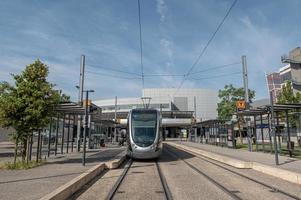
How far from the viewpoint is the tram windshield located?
17375mm

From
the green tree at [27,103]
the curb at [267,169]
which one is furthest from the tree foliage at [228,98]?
the green tree at [27,103]

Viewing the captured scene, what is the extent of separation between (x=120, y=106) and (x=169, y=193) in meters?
102

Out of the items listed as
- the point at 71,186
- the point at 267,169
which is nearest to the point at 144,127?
the point at 267,169

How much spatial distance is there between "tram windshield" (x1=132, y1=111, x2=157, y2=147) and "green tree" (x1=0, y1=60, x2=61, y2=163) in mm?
5193

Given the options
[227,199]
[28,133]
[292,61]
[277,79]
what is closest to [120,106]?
[277,79]

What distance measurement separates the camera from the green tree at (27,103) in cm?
1321

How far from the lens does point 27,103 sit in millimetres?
13391

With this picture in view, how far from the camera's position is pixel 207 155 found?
71.4 ft

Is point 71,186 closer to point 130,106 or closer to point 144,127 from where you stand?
point 144,127

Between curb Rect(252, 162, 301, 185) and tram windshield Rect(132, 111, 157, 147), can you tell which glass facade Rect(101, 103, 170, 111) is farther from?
curb Rect(252, 162, 301, 185)

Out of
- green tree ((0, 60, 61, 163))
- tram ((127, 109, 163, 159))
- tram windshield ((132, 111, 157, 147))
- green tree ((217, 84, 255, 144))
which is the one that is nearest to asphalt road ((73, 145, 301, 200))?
green tree ((0, 60, 61, 163))

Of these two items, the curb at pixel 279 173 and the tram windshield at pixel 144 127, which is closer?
the curb at pixel 279 173

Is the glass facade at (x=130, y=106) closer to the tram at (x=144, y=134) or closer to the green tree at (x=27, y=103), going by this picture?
the tram at (x=144, y=134)

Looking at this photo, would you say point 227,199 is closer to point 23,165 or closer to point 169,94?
point 23,165
